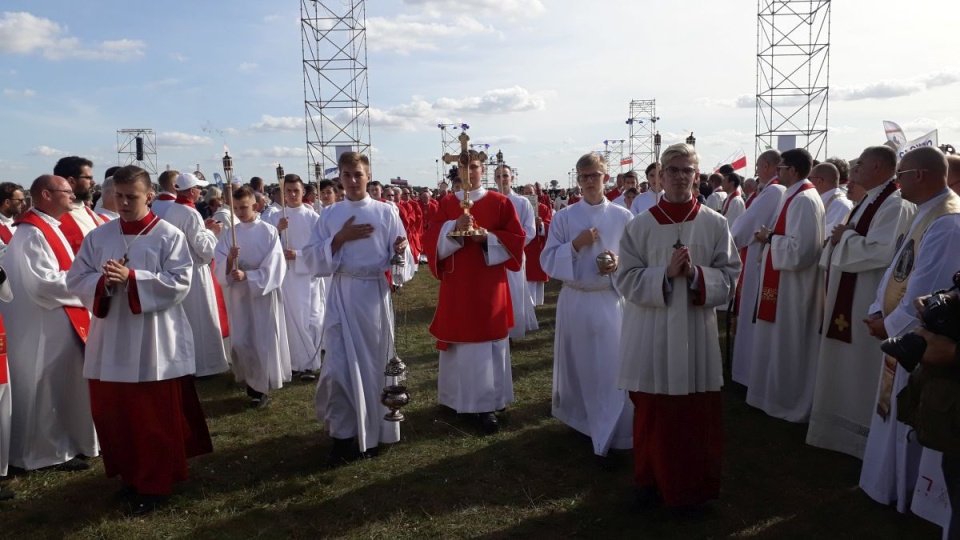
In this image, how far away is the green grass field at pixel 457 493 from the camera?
4.82 meters

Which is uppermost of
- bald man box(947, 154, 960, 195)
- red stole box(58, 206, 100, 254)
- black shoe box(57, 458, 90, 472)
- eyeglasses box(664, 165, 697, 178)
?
eyeglasses box(664, 165, 697, 178)

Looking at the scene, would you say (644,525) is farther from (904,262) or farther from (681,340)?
(904,262)

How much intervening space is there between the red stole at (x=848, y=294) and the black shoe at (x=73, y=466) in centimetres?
650

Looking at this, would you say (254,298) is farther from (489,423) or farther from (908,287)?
(908,287)

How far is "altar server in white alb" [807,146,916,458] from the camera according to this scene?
18.5ft

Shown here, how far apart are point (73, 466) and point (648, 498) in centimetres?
480

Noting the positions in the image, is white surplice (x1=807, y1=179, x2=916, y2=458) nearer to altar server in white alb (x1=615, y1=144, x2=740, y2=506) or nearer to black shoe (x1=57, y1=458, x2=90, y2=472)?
altar server in white alb (x1=615, y1=144, x2=740, y2=506)

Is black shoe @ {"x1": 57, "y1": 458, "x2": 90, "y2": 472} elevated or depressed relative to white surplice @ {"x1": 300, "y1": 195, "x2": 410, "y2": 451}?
depressed

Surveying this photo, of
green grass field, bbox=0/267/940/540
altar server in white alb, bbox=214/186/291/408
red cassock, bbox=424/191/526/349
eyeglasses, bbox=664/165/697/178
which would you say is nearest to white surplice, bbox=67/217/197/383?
green grass field, bbox=0/267/940/540

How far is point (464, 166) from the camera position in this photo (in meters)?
5.85

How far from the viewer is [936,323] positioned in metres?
3.05

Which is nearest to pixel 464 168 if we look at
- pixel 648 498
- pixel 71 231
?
pixel 648 498

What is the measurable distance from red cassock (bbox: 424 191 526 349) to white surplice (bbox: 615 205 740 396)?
1.98m

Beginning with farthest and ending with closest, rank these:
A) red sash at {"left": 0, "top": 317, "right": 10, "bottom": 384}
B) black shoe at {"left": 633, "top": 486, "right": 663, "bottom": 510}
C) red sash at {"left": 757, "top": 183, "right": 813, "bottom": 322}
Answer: red sash at {"left": 757, "top": 183, "right": 813, "bottom": 322} → red sash at {"left": 0, "top": 317, "right": 10, "bottom": 384} → black shoe at {"left": 633, "top": 486, "right": 663, "bottom": 510}
